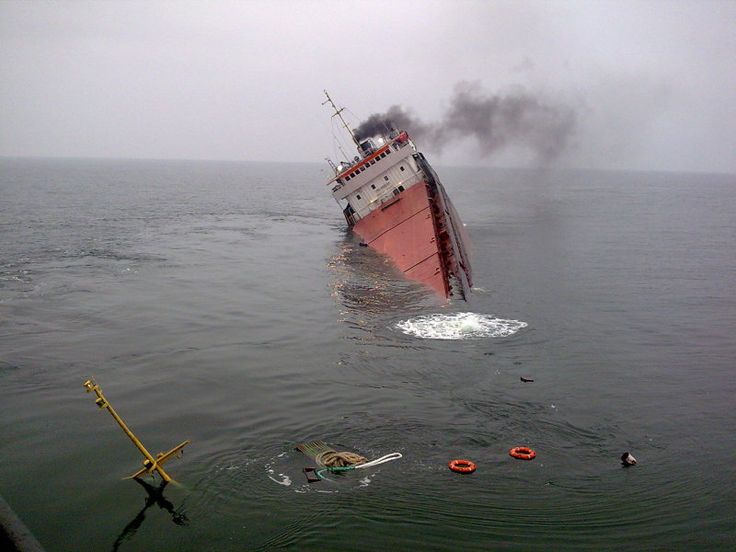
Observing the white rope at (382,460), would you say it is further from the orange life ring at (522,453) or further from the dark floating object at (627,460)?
the dark floating object at (627,460)

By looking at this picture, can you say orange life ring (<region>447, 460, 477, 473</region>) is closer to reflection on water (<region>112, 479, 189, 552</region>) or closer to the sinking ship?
reflection on water (<region>112, 479, 189, 552</region>)

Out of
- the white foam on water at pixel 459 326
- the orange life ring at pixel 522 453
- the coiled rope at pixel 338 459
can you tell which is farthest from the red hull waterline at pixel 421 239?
the coiled rope at pixel 338 459

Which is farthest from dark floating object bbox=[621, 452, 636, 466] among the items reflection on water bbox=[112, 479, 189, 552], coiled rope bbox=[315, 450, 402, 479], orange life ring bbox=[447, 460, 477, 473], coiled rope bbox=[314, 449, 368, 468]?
reflection on water bbox=[112, 479, 189, 552]

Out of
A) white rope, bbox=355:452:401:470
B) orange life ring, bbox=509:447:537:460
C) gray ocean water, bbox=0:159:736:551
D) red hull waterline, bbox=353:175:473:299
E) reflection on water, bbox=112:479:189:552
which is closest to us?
reflection on water, bbox=112:479:189:552

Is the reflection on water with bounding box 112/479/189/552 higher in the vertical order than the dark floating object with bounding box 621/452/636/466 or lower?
lower

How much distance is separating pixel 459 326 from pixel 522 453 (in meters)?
14.9

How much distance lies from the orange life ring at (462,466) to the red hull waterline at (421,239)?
22.2m

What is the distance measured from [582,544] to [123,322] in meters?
29.3

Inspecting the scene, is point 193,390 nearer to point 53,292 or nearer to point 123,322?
point 123,322

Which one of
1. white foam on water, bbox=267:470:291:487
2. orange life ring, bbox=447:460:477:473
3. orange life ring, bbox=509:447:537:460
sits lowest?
white foam on water, bbox=267:470:291:487

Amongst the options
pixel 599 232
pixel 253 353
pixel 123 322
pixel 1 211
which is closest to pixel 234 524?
pixel 253 353

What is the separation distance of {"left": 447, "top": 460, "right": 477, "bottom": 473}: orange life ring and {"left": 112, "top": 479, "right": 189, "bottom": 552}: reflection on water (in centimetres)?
904

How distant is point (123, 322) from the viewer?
117ft

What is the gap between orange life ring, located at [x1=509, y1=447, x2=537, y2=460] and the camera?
20.8 meters
